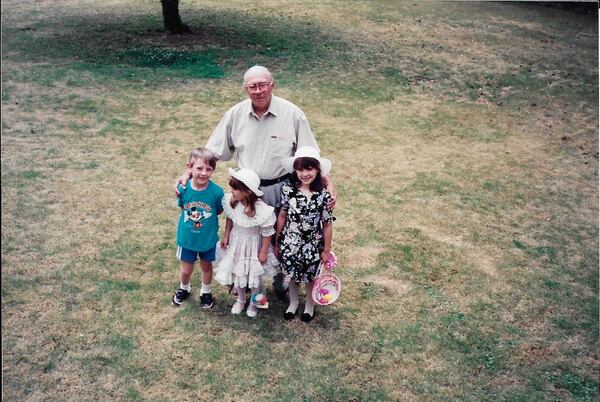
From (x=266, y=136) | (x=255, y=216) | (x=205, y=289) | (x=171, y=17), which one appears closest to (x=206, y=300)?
(x=205, y=289)

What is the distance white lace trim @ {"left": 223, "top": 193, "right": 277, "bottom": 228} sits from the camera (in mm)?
4184

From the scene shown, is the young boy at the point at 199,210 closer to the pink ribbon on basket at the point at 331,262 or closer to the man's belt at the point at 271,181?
the man's belt at the point at 271,181

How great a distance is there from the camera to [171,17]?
12.4 meters

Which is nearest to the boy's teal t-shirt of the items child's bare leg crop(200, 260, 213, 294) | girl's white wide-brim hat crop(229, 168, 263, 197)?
child's bare leg crop(200, 260, 213, 294)

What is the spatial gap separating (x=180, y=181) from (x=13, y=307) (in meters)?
1.93

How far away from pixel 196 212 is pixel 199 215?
36mm

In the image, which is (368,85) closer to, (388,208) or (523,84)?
(523,84)

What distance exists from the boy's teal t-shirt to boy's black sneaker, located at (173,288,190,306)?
56cm

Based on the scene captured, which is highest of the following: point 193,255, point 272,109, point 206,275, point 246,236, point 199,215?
point 272,109

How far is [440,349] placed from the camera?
443 centimetres

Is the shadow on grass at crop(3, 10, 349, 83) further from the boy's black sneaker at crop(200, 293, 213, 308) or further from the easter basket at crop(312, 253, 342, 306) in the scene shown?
the easter basket at crop(312, 253, 342, 306)

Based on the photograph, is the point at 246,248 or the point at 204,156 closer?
the point at 204,156

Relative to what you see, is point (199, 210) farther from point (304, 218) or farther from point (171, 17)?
point (171, 17)

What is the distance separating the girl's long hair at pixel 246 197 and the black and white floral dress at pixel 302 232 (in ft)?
0.83
